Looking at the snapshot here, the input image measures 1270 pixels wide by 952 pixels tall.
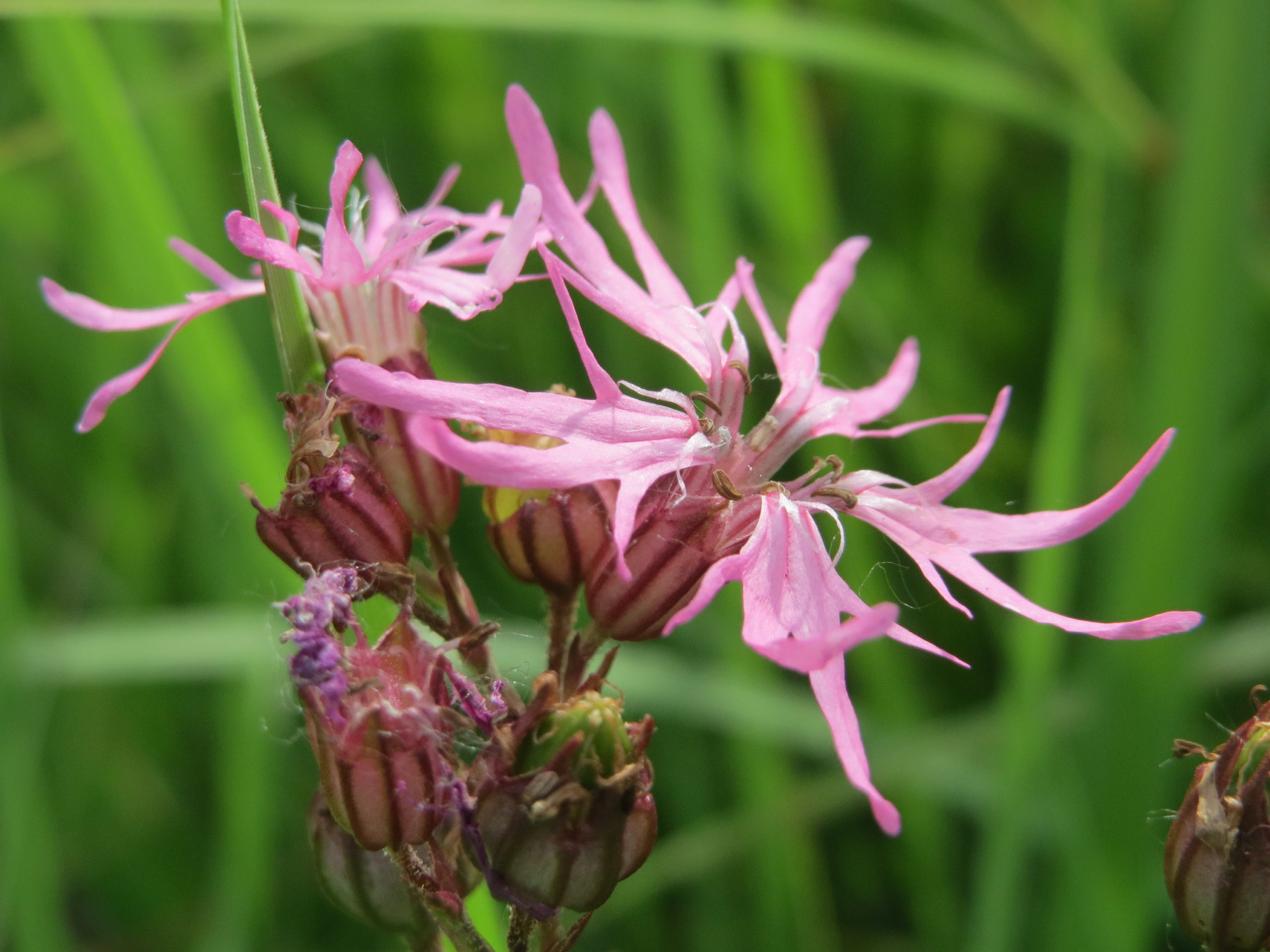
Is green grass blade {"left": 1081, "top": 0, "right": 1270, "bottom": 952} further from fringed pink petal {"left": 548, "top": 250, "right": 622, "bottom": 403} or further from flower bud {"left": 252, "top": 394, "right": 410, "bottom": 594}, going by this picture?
flower bud {"left": 252, "top": 394, "right": 410, "bottom": 594}

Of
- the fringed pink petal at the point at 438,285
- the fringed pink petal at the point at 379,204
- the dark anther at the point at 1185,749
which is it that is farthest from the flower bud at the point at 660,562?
the fringed pink petal at the point at 379,204

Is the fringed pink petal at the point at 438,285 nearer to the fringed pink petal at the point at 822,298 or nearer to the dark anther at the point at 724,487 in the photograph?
the dark anther at the point at 724,487

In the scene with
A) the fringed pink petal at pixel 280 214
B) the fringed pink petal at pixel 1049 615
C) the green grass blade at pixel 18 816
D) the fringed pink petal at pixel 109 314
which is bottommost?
the green grass blade at pixel 18 816

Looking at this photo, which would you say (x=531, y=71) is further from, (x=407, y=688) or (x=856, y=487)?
(x=407, y=688)

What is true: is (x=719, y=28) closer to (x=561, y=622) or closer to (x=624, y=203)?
(x=624, y=203)

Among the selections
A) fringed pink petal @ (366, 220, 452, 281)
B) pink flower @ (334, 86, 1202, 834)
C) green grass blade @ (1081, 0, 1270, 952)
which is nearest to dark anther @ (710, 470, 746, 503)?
pink flower @ (334, 86, 1202, 834)

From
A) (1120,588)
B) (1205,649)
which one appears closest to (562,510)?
(1120,588)

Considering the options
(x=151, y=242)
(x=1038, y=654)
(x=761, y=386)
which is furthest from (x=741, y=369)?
(x=761, y=386)
